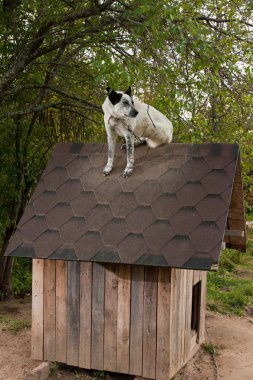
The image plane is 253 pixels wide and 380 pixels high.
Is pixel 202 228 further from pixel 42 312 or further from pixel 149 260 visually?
pixel 42 312

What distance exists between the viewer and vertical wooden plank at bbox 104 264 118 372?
4977 millimetres

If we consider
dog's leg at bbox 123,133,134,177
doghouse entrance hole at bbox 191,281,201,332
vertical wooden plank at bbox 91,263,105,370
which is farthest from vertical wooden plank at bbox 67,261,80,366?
doghouse entrance hole at bbox 191,281,201,332

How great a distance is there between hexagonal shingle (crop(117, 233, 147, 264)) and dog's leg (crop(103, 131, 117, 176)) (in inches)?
38.0

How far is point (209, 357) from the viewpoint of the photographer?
6.14 meters

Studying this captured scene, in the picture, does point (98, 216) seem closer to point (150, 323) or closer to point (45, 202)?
point (45, 202)

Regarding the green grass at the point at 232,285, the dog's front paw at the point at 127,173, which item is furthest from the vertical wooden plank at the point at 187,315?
the green grass at the point at 232,285

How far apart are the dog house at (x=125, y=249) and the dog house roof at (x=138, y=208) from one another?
0.01 m

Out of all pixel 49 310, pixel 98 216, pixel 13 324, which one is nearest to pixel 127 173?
pixel 98 216

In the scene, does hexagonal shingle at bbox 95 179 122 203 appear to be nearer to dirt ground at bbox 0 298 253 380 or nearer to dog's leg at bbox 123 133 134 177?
dog's leg at bbox 123 133 134 177

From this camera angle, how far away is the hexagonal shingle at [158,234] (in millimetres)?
4494

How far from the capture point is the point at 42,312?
5.31 metres

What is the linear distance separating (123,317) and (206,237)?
1.25 meters

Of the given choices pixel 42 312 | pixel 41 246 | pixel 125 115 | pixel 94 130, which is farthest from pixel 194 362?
pixel 94 130

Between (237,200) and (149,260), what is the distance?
6.01ft
